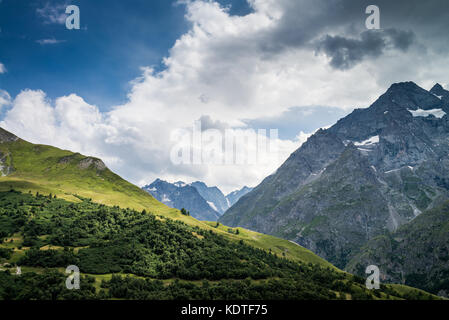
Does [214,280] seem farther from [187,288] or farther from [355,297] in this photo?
[355,297]

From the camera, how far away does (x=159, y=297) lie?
136 metres

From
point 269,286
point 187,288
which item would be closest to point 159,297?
point 187,288

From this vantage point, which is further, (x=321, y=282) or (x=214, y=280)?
(x=321, y=282)

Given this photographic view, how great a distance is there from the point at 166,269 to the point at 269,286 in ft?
203
